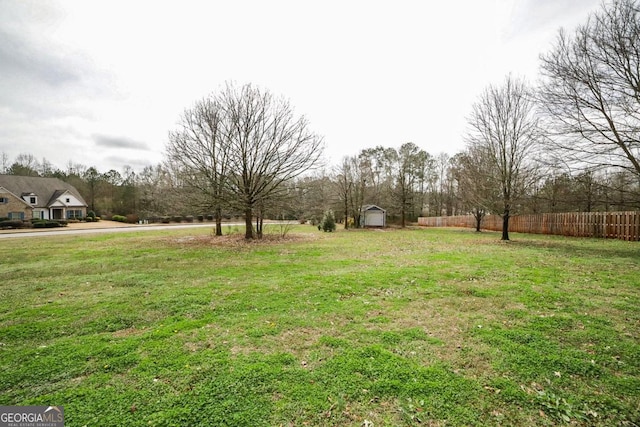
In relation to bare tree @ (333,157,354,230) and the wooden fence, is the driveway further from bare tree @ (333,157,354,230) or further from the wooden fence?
the wooden fence

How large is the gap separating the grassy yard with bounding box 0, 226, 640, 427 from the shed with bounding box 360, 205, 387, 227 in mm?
28132

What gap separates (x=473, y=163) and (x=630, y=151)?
10350 mm

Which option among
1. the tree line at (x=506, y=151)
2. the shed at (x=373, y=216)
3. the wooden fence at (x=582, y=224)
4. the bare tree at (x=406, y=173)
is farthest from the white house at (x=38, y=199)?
the wooden fence at (x=582, y=224)

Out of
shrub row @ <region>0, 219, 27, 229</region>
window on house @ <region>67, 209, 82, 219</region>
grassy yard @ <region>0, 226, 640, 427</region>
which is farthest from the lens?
window on house @ <region>67, 209, 82, 219</region>

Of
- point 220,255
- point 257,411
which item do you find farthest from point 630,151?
point 220,255

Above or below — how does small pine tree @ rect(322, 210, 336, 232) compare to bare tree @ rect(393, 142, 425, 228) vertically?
below

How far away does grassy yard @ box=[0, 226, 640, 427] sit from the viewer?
2.70m

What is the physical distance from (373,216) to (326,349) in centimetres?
3377

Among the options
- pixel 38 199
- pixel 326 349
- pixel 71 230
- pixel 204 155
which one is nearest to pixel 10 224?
pixel 71 230

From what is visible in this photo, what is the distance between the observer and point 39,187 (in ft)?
136

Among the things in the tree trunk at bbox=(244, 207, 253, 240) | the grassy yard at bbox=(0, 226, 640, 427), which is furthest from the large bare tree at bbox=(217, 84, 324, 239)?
the grassy yard at bbox=(0, 226, 640, 427)

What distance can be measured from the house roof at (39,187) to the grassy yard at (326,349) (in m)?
46.1

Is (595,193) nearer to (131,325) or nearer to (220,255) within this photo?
(220,255)

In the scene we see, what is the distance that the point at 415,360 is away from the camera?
3520 mm
